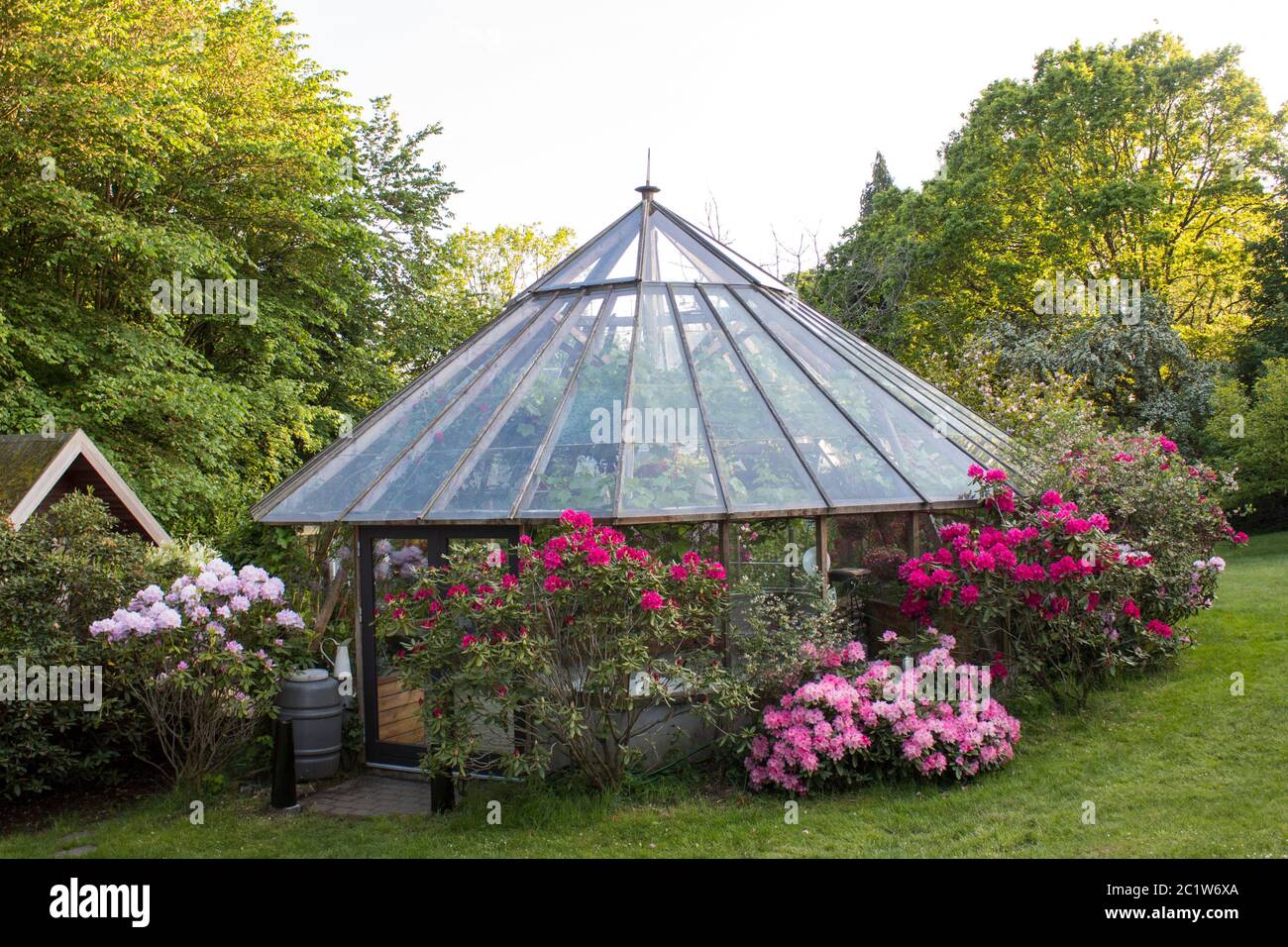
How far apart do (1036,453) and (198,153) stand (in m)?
14.8

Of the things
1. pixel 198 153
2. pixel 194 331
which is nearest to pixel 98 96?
pixel 198 153

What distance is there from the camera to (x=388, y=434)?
9.66 m

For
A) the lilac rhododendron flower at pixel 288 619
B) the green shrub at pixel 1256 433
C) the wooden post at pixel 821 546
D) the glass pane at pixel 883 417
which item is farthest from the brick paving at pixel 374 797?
the green shrub at pixel 1256 433

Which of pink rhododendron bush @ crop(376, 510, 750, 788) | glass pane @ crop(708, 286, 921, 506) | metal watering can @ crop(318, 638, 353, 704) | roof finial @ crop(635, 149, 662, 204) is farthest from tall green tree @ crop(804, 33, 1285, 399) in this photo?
pink rhododendron bush @ crop(376, 510, 750, 788)

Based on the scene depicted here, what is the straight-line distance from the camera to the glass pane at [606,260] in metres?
10.5

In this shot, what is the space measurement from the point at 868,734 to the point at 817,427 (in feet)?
9.49

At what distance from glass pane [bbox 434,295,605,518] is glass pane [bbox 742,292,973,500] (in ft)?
6.70

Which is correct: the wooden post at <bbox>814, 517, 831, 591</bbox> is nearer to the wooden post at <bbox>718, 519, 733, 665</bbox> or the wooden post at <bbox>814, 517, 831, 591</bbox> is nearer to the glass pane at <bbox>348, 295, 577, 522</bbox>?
the wooden post at <bbox>718, 519, 733, 665</bbox>

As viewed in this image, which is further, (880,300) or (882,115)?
(882,115)

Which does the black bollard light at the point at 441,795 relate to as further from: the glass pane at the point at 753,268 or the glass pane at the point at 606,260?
the glass pane at the point at 753,268

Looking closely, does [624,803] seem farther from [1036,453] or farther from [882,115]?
[882,115]

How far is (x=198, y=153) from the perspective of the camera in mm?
17172

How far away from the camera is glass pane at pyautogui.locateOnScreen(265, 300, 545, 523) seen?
9023mm

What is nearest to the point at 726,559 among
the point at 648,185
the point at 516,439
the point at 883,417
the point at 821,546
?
the point at 821,546
